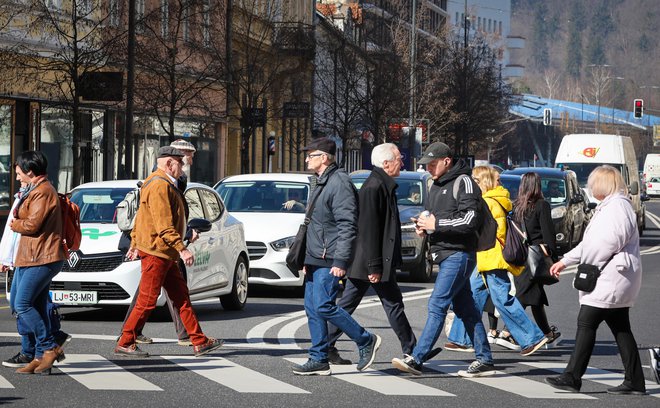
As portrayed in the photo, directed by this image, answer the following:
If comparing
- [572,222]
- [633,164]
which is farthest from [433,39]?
[572,222]

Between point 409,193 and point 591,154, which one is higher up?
point 591,154

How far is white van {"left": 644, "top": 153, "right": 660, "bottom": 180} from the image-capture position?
93.4 metres

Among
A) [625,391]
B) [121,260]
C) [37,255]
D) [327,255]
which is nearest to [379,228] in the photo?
[327,255]

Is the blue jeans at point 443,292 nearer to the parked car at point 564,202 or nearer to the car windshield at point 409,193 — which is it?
the car windshield at point 409,193

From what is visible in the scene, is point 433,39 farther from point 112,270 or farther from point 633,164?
point 112,270

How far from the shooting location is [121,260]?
14.6 m

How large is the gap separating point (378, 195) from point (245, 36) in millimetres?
31711

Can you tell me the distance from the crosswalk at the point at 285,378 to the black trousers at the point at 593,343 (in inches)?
7.0

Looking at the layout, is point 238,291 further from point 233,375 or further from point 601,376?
point 601,376

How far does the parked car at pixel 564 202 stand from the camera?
29906 millimetres

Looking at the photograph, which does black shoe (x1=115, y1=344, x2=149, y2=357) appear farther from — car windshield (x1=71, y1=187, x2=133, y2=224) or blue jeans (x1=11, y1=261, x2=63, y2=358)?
car windshield (x1=71, y1=187, x2=133, y2=224)

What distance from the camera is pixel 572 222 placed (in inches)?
1206

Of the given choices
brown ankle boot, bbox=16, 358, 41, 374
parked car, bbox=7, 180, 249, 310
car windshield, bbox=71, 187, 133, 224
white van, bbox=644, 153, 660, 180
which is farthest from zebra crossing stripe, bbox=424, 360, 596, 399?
white van, bbox=644, 153, 660, 180

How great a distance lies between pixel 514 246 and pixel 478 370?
206 centimetres
